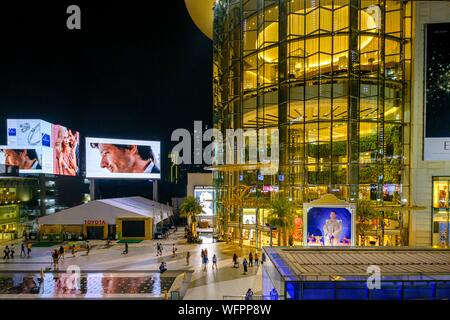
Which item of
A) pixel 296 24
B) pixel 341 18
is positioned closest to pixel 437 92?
pixel 341 18

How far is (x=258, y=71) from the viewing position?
3294cm

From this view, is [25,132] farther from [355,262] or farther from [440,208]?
[440,208]

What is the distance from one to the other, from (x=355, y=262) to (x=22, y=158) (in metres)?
55.4

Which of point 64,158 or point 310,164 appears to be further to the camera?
point 64,158

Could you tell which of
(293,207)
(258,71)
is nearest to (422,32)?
(258,71)

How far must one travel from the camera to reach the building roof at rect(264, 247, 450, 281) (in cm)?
956

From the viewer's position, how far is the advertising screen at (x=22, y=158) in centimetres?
5125

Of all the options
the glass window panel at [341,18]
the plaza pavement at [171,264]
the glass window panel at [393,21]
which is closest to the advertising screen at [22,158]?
the plaza pavement at [171,264]

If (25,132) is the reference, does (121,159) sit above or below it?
below

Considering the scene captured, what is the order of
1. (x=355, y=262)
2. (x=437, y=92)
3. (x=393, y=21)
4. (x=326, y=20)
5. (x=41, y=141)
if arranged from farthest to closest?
1. (x=41, y=141)
2. (x=326, y=20)
3. (x=393, y=21)
4. (x=437, y=92)
5. (x=355, y=262)

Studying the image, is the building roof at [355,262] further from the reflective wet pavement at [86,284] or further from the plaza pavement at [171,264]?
the reflective wet pavement at [86,284]

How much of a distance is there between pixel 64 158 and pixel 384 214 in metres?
57.6

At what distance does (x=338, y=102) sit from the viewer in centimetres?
3011

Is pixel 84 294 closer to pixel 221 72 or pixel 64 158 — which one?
pixel 221 72
